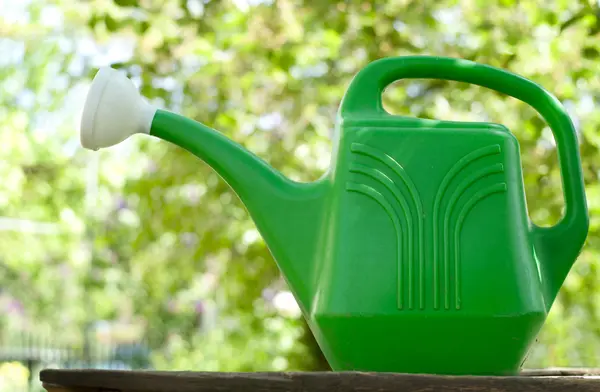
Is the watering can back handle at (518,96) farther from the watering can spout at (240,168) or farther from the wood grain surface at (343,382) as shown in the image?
the wood grain surface at (343,382)

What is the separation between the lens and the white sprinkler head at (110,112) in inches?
28.0

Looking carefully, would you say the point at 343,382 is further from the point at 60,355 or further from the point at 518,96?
the point at 60,355

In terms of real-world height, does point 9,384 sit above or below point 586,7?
below

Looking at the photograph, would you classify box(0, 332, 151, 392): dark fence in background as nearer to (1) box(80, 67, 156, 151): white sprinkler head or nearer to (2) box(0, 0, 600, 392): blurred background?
(2) box(0, 0, 600, 392): blurred background

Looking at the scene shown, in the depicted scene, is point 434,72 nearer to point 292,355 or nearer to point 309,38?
point 309,38

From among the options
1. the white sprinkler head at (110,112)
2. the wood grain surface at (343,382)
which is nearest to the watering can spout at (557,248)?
the wood grain surface at (343,382)

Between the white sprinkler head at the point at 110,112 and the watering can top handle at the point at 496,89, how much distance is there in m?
0.20

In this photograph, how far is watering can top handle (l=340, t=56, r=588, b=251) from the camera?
0.76 metres

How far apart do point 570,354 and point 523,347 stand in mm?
3209

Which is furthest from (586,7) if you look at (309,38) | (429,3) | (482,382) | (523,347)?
(482,382)

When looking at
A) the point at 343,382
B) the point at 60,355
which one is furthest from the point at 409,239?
the point at 60,355

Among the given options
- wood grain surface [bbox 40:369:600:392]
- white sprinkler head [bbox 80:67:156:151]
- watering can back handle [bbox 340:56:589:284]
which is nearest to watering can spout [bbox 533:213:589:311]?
watering can back handle [bbox 340:56:589:284]

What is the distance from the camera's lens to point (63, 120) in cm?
666

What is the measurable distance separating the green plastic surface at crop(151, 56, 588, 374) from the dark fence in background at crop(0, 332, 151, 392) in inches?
248
